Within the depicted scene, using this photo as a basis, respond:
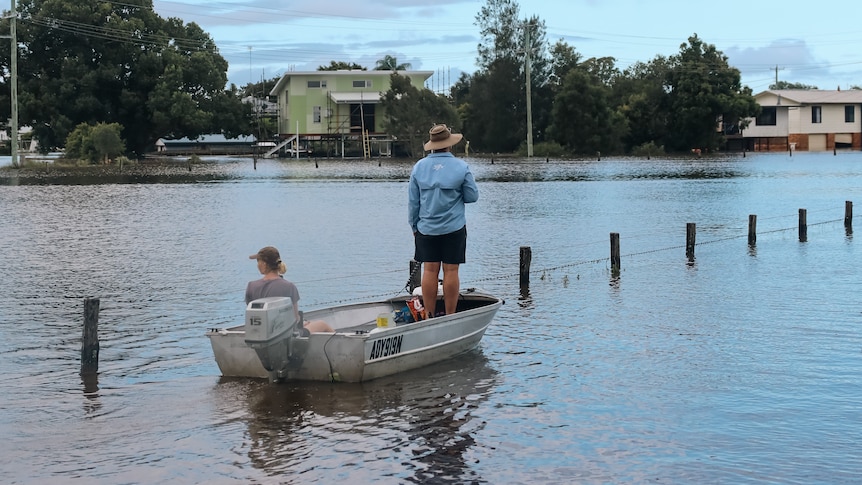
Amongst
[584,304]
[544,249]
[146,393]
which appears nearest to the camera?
[146,393]

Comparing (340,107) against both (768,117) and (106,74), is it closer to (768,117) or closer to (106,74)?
(106,74)

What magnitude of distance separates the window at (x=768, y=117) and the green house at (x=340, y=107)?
41.2 meters

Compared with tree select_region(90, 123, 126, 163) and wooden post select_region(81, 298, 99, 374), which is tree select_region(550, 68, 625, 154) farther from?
wooden post select_region(81, 298, 99, 374)

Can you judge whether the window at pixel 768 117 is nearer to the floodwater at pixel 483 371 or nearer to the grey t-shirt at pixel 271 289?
the floodwater at pixel 483 371

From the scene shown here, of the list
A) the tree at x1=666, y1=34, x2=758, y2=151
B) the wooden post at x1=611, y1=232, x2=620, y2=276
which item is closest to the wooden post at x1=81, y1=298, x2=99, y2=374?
the wooden post at x1=611, y1=232, x2=620, y2=276

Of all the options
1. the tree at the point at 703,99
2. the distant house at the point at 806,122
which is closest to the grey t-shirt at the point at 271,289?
the tree at the point at 703,99

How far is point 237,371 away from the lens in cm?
1250

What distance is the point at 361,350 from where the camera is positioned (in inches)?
472

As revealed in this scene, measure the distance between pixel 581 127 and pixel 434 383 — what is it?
97736mm

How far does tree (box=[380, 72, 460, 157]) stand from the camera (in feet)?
340

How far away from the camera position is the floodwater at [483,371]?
9734 millimetres

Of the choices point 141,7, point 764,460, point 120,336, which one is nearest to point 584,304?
point 120,336

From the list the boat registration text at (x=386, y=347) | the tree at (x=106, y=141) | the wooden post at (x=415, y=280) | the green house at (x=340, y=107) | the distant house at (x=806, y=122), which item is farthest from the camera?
the distant house at (x=806, y=122)

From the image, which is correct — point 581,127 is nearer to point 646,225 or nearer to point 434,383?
point 646,225
